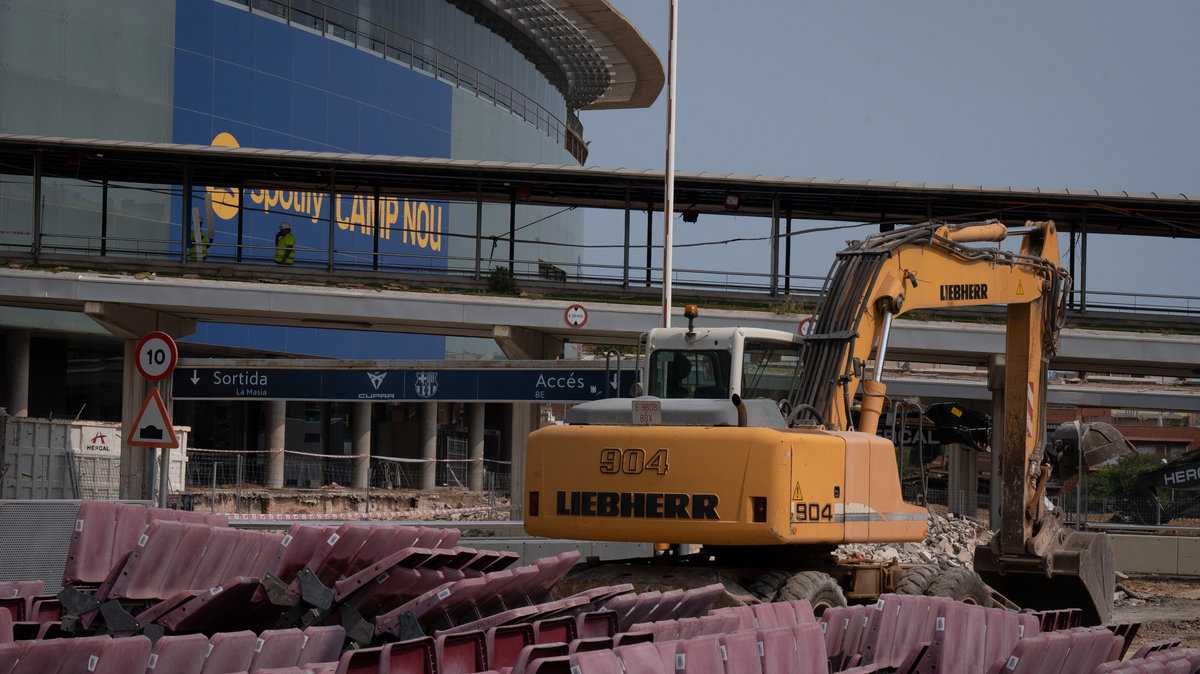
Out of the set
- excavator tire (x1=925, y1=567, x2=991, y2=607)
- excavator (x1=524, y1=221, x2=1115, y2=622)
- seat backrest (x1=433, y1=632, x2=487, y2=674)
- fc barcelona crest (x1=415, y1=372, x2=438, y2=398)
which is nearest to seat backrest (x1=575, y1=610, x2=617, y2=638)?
seat backrest (x1=433, y1=632, x2=487, y2=674)

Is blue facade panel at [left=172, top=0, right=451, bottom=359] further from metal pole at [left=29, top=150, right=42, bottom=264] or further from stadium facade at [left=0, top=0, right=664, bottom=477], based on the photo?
metal pole at [left=29, top=150, right=42, bottom=264]

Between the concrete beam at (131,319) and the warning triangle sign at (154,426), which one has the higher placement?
the concrete beam at (131,319)

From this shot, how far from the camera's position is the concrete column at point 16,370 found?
40.1 meters

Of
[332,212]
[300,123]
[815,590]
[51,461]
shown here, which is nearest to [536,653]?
[815,590]

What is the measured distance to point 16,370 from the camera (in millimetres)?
40344

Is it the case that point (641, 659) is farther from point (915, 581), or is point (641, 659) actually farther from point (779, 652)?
point (915, 581)

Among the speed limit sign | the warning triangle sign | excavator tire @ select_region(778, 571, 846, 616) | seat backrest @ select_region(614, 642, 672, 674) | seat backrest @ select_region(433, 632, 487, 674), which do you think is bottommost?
excavator tire @ select_region(778, 571, 846, 616)

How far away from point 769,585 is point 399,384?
9.17m

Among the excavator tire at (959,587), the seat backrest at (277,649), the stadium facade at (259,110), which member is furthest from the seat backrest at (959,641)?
the stadium facade at (259,110)

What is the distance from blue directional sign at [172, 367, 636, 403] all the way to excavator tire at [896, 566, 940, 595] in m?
5.48

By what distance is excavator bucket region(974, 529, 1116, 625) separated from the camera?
15953 millimetres

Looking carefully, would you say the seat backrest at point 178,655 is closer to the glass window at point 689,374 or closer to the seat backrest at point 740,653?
the seat backrest at point 740,653

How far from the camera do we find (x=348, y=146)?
161ft

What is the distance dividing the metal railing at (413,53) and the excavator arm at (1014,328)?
34.1 m
